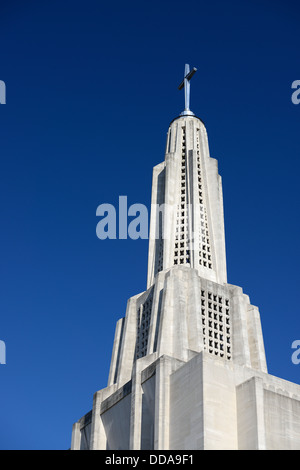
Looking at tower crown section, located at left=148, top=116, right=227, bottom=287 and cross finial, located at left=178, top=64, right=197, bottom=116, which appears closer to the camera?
tower crown section, located at left=148, top=116, right=227, bottom=287

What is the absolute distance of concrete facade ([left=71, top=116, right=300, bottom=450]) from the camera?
4903 cm

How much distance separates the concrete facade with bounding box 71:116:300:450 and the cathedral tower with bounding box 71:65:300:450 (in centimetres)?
8

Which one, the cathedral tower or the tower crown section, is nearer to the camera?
the cathedral tower

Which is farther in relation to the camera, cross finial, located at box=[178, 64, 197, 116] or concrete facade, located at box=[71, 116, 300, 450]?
cross finial, located at box=[178, 64, 197, 116]

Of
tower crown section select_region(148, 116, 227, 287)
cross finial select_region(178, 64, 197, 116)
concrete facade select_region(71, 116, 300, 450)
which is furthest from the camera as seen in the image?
cross finial select_region(178, 64, 197, 116)

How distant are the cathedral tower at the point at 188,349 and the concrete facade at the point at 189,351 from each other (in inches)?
3.2

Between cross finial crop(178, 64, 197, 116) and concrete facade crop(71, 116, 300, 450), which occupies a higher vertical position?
cross finial crop(178, 64, 197, 116)

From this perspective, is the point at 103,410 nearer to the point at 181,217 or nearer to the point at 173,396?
the point at 173,396

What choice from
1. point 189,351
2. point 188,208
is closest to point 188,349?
point 189,351

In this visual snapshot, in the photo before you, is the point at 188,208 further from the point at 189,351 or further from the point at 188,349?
the point at 189,351

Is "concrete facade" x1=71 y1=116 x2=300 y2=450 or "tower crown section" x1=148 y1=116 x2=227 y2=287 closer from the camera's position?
"concrete facade" x1=71 y1=116 x2=300 y2=450

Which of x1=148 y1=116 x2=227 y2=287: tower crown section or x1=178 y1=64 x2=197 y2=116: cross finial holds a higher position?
x1=178 y1=64 x2=197 y2=116: cross finial

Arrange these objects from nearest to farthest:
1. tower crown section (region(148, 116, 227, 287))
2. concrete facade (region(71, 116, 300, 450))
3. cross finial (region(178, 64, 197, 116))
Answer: concrete facade (region(71, 116, 300, 450)) < tower crown section (region(148, 116, 227, 287)) < cross finial (region(178, 64, 197, 116))

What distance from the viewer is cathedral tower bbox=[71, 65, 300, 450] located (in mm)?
49062
